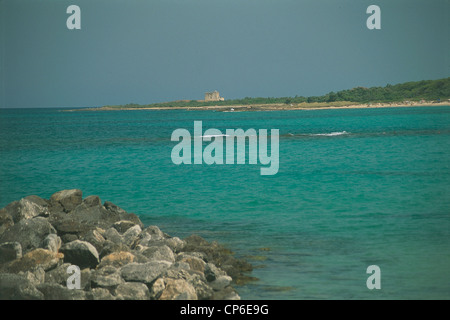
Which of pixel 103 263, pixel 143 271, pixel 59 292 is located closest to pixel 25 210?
pixel 103 263

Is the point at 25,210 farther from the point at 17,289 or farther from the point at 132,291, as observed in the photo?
the point at 132,291

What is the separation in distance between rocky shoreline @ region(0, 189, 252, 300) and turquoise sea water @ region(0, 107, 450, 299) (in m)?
0.84

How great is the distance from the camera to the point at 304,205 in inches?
743

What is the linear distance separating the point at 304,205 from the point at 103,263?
382 inches

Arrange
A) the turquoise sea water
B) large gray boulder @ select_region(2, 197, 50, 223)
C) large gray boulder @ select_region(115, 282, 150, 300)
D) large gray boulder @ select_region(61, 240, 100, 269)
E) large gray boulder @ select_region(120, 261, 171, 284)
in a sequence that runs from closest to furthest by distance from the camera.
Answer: large gray boulder @ select_region(115, 282, 150, 300) → large gray boulder @ select_region(120, 261, 171, 284) → large gray boulder @ select_region(61, 240, 100, 269) → the turquoise sea water → large gray boulder @ select_region(2, 197, 50, 223)

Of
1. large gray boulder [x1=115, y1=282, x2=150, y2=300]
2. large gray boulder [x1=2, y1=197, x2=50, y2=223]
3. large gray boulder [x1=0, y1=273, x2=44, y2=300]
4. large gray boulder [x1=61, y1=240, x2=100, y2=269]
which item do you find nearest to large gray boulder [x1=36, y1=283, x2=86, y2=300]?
large gray boulder [x1=0, y1=273, x2=44, y2=300]

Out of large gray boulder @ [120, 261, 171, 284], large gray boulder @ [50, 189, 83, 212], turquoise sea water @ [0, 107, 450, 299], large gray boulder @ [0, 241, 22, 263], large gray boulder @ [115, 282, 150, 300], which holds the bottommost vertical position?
turquoise sea water @ [0, 107, 450, 299]

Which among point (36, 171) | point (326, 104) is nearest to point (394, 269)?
point (36, 171)

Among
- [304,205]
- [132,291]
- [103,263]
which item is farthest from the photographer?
[304,205]

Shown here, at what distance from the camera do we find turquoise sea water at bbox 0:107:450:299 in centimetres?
1101

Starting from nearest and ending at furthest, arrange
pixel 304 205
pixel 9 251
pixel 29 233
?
pixel 9 251 < pixel 29 233 < pixel 304 205

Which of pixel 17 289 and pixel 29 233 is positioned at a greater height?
pixel 29 233

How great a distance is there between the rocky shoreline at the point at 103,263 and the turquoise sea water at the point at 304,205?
0.84 meters

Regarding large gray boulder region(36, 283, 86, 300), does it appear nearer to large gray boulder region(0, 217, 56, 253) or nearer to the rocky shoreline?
the rocky shoreline
